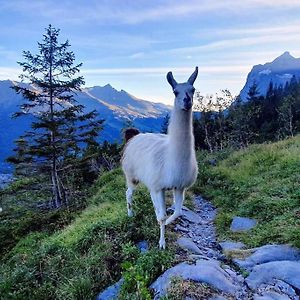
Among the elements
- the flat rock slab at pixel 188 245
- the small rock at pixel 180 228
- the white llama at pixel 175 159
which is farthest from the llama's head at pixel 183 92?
the small rock at pixel 180 228

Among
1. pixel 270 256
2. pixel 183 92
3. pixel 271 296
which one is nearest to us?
pixel 271 296

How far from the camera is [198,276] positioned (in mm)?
5207

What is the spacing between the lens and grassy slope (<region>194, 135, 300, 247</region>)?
6.77m

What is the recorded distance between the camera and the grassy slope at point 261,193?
6770 millimetres

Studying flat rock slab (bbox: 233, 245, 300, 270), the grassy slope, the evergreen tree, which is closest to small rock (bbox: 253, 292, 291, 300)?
flat rock slab (bbox: 233, 245, 300, 270)

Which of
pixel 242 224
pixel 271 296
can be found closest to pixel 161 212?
pixel 271 296

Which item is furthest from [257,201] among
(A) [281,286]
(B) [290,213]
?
(A) [281,286]

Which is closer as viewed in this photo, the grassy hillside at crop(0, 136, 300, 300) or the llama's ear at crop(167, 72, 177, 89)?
the llama's ear at crop(167, 72, 177, 89)

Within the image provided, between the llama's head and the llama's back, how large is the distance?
3.34 ft

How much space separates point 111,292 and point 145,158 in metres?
2.33

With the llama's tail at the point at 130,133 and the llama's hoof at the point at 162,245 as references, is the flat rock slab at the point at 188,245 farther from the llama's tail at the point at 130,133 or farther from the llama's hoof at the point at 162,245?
the llama's tail at the point at 130,133

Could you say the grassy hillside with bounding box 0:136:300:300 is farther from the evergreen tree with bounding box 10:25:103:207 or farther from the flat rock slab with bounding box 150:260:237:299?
the evergreen tree with bounding box 10:25:103:207

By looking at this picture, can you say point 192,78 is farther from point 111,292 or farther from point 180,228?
point 111,292

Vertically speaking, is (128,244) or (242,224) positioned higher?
(128,244)
